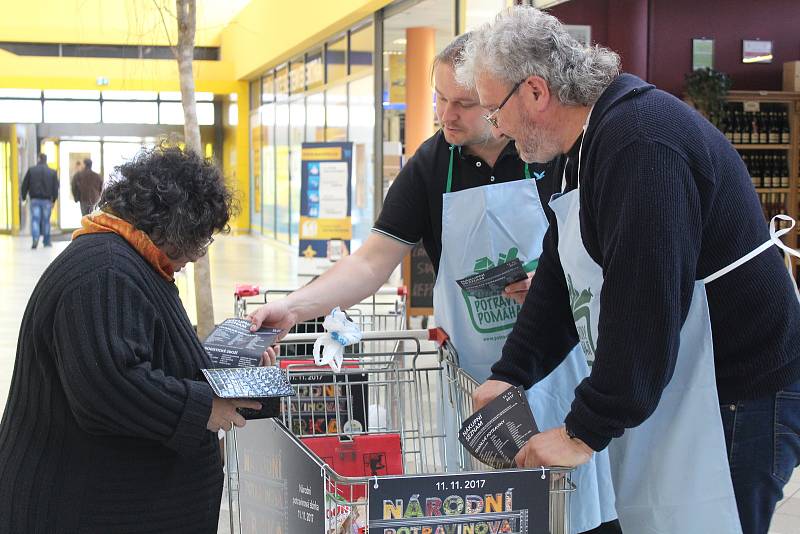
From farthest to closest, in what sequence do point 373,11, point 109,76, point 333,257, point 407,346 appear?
point 109,76 → point 373,11 → point 333,257 → point 407,346

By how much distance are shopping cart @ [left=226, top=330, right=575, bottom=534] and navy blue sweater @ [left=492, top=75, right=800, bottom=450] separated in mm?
182

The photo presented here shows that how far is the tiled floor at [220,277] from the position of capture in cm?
479

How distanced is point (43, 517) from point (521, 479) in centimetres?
103

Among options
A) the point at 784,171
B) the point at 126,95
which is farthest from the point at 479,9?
the point at 126,95

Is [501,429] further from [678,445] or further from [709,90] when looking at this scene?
[709,90]

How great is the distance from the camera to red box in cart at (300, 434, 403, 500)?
8.45 ft

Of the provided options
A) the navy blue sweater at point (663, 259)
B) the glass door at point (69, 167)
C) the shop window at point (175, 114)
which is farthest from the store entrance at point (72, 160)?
the navy blue sweater at point (663, 259)

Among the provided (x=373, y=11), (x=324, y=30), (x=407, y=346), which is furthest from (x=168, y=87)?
(x=407, y=346)

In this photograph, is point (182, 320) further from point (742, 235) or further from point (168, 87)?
point (168, 87)

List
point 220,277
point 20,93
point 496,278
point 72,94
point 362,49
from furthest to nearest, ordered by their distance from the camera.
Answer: point 72,94, point 20,93, point 220,277, point 362,49, point 496,278

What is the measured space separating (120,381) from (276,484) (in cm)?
42

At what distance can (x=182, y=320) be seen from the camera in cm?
220

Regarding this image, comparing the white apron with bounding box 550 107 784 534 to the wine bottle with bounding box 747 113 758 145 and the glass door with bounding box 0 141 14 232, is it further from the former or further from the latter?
the glass door with bounding box 0 141 14 232

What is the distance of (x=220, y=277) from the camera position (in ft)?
46.8
